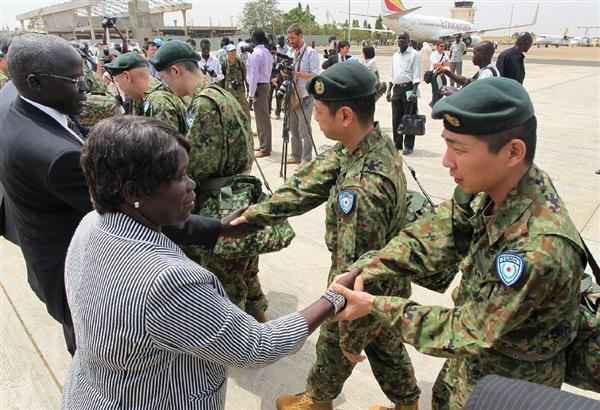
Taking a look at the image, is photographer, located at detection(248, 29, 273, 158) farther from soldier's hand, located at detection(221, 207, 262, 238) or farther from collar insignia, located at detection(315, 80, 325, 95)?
collar insignia, located at detection(315, 80, 325, 95)

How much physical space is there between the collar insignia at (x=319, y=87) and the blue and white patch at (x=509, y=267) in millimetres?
1091

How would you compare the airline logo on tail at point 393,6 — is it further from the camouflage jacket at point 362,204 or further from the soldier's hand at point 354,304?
the soldier's hand at point 354,304

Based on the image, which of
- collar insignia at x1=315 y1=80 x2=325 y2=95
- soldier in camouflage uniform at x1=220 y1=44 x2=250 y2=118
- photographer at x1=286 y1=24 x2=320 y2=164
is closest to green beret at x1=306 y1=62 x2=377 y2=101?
collar insignia at x1=315 y1=80 x2=325 y2=95

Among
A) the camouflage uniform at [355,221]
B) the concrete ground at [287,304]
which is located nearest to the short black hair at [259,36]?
the concrete ground at [287,304]

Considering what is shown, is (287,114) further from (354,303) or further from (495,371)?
(495,371)

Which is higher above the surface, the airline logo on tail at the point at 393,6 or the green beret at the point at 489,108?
the airline logo on tail at the point at 393,6

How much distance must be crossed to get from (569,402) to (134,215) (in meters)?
1.02

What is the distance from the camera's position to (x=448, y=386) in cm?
181

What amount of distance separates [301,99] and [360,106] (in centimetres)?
500

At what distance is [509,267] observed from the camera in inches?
49.3

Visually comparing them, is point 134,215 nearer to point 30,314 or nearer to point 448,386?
point 448,386

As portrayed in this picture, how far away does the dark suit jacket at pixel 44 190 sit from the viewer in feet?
5.60

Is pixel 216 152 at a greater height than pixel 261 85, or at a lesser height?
greater

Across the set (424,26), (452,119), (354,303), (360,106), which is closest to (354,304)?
(354,303)
